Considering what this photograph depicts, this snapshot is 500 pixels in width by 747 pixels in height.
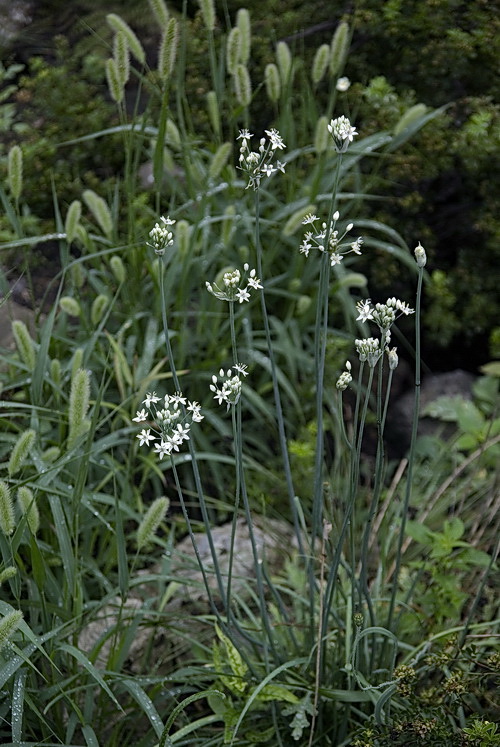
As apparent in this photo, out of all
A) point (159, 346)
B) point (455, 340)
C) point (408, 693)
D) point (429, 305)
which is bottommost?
point (455, 340)

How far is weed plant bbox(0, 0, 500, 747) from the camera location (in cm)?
150

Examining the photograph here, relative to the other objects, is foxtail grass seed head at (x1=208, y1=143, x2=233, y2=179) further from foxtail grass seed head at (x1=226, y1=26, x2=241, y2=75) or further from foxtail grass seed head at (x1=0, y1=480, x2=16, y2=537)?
foxtail grass seed head at (x1=0, y1=480, x2=16, y2=537)

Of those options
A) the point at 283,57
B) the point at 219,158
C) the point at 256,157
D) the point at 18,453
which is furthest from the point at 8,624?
the point at 283,57

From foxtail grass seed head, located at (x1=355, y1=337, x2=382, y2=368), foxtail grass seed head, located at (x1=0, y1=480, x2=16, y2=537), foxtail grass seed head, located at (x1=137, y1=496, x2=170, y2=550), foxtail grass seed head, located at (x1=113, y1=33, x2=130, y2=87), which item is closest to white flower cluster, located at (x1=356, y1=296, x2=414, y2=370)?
foxtail grass seed head, located at (x1=355, y1=337, x2=382, y2=368)

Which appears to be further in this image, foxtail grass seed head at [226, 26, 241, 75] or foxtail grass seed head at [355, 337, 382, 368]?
foxtail grass seed head at [226, 26, 241, 75]

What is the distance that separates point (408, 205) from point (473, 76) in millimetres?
642

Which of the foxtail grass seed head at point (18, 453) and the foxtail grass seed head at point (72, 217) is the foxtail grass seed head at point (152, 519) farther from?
the foxtail grass seed head at point (72, 217)

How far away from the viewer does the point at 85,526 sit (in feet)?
6.53

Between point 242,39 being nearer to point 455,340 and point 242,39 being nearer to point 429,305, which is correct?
point 429,305

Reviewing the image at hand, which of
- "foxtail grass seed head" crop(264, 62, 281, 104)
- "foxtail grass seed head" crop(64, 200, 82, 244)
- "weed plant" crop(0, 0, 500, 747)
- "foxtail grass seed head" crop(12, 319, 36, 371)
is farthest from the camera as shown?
"foxtail grass seed head" crop(264, 62, 281, 104)

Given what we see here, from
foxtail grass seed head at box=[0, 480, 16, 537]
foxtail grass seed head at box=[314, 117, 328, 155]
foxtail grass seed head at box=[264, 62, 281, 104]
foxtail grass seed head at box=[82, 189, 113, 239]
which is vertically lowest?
foxtail grass seed head at box=[0, 480, 16, 537]

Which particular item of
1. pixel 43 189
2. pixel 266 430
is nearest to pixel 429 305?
pixel 266 430

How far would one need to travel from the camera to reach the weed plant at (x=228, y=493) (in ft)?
4.91

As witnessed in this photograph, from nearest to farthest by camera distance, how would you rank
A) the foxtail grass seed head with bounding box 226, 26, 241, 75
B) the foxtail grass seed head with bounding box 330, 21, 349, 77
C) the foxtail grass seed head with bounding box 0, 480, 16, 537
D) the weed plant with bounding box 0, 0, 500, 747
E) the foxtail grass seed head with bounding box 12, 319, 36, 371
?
the foxtail grass seed head with bounding box 0, 480, 16, 537, the weed plant with bounding box 0, 0, 500, 747, the foxtail grass seed head with bounding box 12, 319, 36, 371, the foxtail grass seed head with bounding box 226, 26, 241, 75, the foxtail grass seed head with bounding box 330, 21, 349, 77
